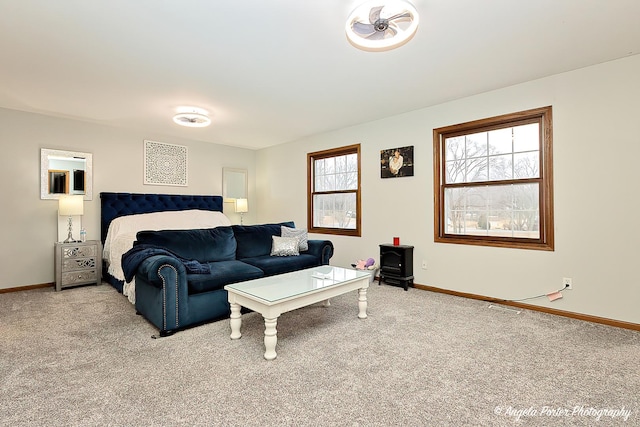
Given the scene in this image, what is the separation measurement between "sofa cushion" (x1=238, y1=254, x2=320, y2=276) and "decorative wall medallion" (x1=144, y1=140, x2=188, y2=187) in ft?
8.37

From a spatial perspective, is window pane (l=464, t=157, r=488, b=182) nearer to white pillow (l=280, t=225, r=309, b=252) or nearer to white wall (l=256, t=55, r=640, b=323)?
white wall (l=256, t=55, r=640, b=323)

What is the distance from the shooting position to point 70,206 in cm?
416

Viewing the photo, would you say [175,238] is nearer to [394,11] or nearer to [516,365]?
[394,11]

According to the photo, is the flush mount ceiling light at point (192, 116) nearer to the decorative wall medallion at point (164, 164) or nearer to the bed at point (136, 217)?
the decorative wall medallion at point (164, 164)

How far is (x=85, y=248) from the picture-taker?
4.31 meters

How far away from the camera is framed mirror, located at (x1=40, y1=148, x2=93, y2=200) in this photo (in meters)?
4.28

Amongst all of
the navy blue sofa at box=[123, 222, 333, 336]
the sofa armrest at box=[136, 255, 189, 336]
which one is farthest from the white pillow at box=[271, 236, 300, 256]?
the sofa armrest at box=[136, 255, 189, 336]

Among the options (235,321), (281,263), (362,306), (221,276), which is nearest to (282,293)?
(235,321)

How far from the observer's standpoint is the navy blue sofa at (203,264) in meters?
2.62

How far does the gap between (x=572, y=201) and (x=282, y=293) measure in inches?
116

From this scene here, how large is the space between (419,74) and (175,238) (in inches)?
122

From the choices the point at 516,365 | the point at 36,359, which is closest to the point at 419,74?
the point at 516,365

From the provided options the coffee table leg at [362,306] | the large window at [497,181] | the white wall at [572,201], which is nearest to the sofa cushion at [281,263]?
the coffee table leg at [362,306]

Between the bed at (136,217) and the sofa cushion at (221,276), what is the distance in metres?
1.50
